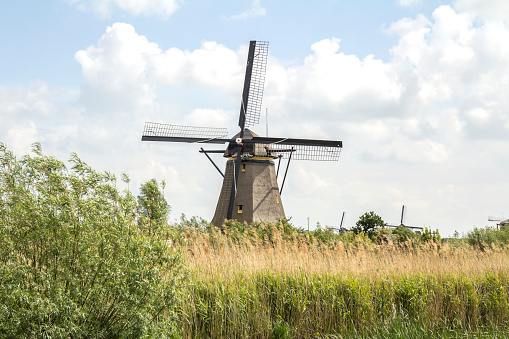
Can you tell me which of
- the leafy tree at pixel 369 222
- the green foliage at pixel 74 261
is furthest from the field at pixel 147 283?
the leafy tree at pixel 369 222

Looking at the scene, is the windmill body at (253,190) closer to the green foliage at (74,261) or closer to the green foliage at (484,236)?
the green foliage at (484,236)

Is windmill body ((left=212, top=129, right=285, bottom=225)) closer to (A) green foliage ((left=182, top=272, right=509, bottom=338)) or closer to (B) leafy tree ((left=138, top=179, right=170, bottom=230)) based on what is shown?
(A) green foliage ((left=182, top=272, right=509, bottom=338))

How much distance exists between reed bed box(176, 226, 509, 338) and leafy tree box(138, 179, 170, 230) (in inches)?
24.5

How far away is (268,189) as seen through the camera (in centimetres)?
2130

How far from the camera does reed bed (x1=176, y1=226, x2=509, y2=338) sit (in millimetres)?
6785

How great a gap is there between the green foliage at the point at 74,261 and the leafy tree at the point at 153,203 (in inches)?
10.8

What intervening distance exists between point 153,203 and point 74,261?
45.3 inches

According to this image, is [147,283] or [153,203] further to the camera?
[153,203]

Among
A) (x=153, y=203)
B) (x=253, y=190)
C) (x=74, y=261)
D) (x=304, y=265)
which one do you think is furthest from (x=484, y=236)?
(x=74, y=261)

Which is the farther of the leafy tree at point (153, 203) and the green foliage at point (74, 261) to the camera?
the leafy tree at point (153, 203)

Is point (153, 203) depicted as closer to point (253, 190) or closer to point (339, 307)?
point (339, 307)

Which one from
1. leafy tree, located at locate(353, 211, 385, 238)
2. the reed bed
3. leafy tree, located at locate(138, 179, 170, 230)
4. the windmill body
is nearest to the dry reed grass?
the reed bed

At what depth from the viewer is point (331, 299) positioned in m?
7.43

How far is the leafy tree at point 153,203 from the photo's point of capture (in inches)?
220
